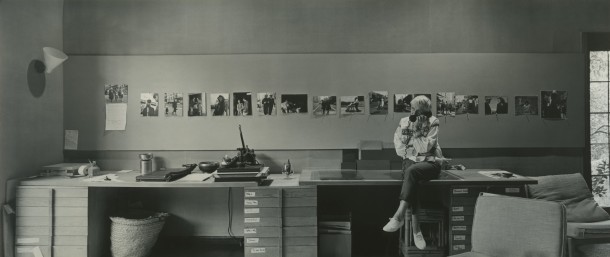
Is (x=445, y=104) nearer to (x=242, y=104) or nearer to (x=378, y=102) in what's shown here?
(x=378, y=102)

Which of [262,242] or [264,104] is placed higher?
[264,104]

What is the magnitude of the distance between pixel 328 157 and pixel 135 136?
200cm

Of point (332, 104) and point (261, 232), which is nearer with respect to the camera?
point (261, 232)

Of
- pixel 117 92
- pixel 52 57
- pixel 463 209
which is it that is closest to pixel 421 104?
pixel 463 209

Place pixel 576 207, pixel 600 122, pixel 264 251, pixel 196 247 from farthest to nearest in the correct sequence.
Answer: pixel 600 122 < pixel 196 247 < pixel 576 207 < pixel 264 251

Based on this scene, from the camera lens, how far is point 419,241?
369 centimetres

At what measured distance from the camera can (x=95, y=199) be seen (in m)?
3.86

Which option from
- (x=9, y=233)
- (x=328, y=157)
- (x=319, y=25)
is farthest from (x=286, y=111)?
(x=9, y=233)

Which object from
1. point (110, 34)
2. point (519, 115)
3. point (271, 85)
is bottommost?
point (519, 115)

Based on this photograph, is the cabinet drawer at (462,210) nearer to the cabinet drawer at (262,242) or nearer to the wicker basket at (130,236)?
the cabinet drawer at (262,242)

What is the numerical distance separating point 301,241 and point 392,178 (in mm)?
960

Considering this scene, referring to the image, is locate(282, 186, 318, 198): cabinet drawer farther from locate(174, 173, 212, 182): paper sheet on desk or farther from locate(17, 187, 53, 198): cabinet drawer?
locate(17, 187, 53, 198): cabinet drawer

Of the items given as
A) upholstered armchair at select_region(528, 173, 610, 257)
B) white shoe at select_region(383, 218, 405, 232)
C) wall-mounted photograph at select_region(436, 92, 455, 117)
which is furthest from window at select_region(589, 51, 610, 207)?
white shoe at select_region(383, 218, 405, 232)

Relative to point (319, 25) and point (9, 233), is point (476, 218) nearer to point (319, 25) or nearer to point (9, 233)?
point (319, 25)
